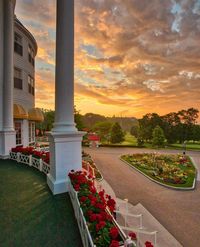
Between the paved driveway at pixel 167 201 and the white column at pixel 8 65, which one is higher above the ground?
the white column at pixel 8 65

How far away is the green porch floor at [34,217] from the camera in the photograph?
264 centimetres

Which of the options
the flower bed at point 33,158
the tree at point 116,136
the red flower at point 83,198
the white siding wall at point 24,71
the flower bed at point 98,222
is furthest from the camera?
the tree at point 116,136

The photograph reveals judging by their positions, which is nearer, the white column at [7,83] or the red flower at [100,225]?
the red flower at [100,225]

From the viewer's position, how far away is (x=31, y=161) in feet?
23.1

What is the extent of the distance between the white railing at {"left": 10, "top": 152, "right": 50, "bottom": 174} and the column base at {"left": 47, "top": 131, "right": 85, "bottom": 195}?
1.37 m

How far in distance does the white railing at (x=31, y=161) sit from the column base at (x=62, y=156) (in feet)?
4.51

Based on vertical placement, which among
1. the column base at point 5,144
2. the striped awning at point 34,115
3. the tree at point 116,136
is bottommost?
the tree at point 116,136

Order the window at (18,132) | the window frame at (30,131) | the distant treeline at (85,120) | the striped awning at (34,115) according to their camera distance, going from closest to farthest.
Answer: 1. the window at (18,132)
2. the striped awning at (34,115)
3. the window frame at (30,131)
4. the distant treeline at (85,120)

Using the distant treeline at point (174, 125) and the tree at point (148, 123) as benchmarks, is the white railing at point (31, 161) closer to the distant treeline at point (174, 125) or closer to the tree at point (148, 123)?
the distant treeline at point (174, 125)

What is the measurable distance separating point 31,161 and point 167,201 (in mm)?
7505

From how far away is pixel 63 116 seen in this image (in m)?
4.64

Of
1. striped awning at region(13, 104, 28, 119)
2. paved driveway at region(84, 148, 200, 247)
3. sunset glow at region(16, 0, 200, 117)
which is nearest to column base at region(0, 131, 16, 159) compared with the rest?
striped awning at region(13, 104, 28, 119)

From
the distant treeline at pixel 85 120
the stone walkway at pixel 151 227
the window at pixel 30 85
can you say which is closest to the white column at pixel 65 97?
the stone walkway at pixel 151 227

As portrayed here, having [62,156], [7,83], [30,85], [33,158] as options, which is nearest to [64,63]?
[62,156]
